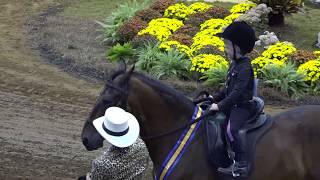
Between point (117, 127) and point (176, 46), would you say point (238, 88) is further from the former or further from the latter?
point (176, 46)

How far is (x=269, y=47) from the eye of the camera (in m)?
14.1

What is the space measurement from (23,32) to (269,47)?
730cm

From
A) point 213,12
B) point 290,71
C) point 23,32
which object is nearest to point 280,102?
point 290,71

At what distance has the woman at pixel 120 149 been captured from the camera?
5.77 metres

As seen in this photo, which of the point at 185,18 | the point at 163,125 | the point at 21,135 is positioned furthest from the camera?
the point at 185,18

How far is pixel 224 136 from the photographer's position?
636 centimetres

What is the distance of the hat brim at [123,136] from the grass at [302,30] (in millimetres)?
10060

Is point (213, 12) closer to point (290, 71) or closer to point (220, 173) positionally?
point (290, 71)

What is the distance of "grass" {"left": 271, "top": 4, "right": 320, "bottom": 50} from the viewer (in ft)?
51.0

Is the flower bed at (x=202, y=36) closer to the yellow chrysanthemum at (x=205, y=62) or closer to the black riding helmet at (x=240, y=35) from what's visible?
the yellow chrysanthemum at (x=205, y=62)

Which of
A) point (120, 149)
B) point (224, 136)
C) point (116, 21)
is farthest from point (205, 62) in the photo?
point (120, 149)

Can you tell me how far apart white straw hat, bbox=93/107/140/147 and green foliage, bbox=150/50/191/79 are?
742cm

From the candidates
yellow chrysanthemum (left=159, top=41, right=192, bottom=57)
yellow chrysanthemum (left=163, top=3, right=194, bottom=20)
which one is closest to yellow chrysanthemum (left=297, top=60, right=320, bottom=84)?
yellow chrysanthemum (left=159, top=41, right=192, bottom=57)

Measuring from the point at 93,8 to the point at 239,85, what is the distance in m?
14.5
